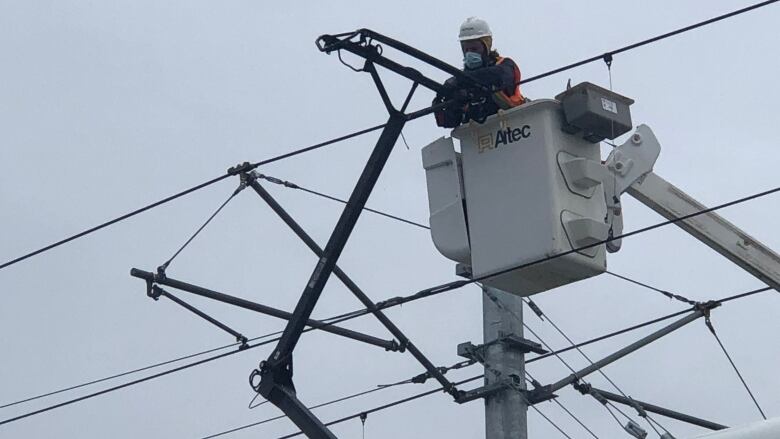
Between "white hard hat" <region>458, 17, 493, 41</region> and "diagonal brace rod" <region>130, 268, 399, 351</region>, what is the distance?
7.57 feet

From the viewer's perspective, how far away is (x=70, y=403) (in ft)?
51.2

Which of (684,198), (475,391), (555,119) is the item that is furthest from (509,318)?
(555,119)

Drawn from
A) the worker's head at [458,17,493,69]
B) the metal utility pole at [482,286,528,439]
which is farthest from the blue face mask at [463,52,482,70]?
the metal utility pole at [482,286,528,439]

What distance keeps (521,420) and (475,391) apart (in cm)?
47

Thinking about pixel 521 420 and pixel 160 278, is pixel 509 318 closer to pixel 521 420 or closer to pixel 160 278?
pixel 521 420

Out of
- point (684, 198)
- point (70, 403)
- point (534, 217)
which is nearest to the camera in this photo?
point (534, 217)

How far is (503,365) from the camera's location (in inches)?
548

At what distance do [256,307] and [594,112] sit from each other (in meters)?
3.22

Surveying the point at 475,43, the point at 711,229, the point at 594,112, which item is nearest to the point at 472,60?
the point at 475,43

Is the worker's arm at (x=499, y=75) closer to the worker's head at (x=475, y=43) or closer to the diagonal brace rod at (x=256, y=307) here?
the worker's head at (x=475, y=43)

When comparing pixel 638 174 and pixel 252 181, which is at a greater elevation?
pixel 252 181

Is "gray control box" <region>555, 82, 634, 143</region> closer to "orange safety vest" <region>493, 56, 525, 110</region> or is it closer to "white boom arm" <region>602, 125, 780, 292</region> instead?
"orange safety vest" <region>493, 56, 525, 110</region>

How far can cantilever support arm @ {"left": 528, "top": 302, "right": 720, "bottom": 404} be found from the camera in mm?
13984

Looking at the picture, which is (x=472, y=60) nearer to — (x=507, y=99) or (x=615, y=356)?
(x=507, y=99)
